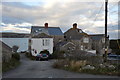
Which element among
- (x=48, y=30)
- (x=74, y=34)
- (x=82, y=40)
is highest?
(x=48, y=30)

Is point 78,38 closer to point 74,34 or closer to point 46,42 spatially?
point 74,34

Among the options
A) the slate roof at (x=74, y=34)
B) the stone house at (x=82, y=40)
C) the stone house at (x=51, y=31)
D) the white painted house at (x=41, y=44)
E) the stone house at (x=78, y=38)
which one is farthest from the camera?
the slate roof at (x=74, y=34)

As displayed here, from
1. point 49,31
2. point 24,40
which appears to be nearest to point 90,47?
point 49,31

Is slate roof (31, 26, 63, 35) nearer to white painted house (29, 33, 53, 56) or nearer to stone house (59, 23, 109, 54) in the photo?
stone house (59, 23, 109, 54)

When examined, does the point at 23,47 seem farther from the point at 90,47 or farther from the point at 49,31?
the point at 90,47

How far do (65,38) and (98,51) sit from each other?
1312cm

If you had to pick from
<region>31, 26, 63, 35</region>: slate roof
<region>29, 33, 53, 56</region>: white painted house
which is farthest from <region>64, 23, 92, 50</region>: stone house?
<region>29, 33, 53, 56</region>: white painted house

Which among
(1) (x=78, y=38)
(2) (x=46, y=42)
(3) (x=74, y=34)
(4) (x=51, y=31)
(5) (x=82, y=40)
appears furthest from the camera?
(3) (x=74, y=34)

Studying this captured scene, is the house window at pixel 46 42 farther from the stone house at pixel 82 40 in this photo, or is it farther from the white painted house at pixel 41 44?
the stone house at pixel 82 40

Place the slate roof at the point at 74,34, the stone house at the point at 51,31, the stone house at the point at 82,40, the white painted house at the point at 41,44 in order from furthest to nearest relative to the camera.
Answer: the slate roof at the point at 74,34 → the stone house at the point at 82,40 → the stone house at the point at 51,31 → the white painted house at the point at 41,44

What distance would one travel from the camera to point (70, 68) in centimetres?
1609

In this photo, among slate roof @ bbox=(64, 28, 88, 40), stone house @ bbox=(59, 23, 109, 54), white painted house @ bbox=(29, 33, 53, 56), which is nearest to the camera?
white painted house @ bbox=(29, 33, 53, 56)

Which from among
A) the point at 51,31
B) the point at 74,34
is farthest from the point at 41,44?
the point at 74,34

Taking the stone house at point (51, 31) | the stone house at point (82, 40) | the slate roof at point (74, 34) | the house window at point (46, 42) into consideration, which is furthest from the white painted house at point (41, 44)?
the slate roof at point (74, 34)
